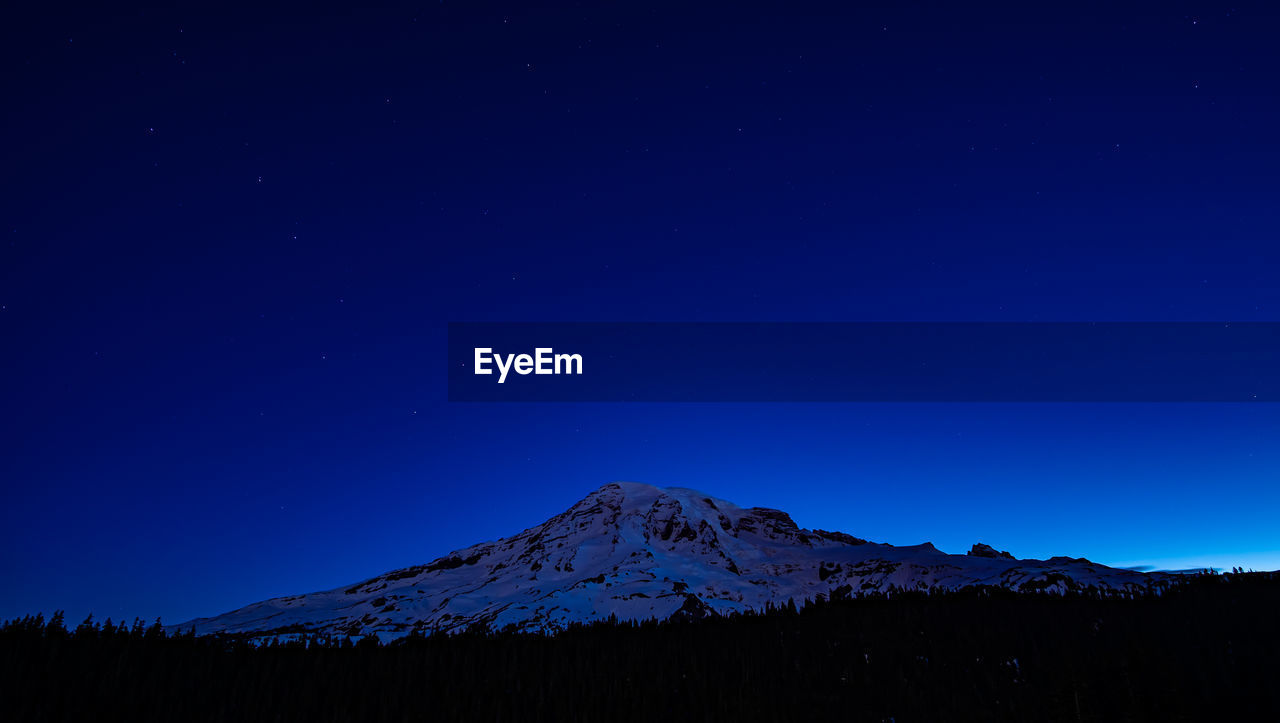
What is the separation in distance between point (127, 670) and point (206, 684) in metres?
1.82

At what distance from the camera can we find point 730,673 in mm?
19172

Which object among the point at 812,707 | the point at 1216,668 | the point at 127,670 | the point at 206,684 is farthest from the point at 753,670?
the point at 127,670

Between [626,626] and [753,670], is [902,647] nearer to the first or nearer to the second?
[753,670]

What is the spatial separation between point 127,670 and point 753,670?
55.0ft

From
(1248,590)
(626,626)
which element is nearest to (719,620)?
(626,626)

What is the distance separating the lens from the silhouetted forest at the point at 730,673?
543 inches

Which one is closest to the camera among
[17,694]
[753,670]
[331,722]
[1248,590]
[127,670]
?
[17,694]

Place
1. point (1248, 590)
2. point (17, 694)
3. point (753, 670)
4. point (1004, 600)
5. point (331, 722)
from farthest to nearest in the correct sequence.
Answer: point (1004, 600)
point (1248, 590)
point (753, 670)
point (331, 722)
point (17, 694)

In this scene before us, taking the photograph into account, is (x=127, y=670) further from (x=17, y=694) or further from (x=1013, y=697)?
(x=1013, y=697)

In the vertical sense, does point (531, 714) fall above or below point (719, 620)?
below

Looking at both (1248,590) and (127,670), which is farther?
(1248,590)

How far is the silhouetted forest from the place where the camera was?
45.3 ft

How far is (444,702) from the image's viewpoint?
16.5 metres

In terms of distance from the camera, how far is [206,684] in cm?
1630
